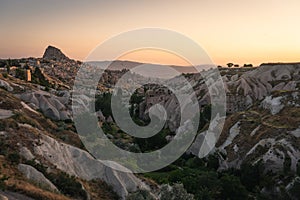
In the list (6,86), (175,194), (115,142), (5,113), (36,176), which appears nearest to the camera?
(175,194)

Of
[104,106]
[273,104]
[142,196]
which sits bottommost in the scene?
[104,106]

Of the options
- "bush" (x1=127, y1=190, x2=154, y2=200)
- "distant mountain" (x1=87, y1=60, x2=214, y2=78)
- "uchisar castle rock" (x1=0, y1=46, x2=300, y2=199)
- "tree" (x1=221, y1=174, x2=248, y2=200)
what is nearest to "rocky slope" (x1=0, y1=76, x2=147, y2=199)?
"uchisar castle rock" (x1=0, y1=46, x2=300, y2=199)

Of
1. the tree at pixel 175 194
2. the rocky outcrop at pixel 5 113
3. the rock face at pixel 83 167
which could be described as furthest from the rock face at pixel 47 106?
the tree at pixel 175 194

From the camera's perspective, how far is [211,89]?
66375 mm

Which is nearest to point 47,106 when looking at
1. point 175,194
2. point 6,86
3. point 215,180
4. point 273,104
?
point 6,86

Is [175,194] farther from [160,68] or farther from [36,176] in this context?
[160,68]

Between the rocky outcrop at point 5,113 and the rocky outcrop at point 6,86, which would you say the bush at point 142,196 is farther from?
the rocky outcrop at point 6,86

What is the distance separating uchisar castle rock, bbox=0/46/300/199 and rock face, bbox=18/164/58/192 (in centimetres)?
5

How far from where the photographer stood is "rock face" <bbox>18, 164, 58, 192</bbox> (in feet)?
55.0

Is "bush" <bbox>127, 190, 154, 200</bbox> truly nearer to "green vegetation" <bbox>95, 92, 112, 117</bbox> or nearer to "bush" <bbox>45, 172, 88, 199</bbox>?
"bush" <bbox>45, 172, 88, 199</bbox>

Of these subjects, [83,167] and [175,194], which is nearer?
[175,194]

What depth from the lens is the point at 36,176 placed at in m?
17.5

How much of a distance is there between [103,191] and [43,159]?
404 cm

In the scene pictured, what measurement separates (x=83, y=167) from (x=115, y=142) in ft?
45.5
